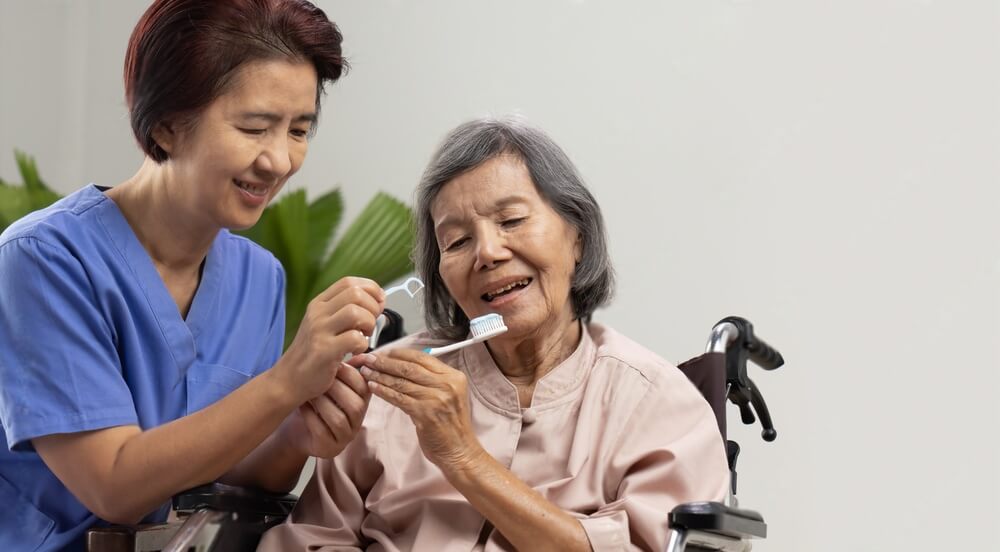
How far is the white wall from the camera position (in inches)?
102

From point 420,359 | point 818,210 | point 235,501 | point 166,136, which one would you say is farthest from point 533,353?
point 818,210

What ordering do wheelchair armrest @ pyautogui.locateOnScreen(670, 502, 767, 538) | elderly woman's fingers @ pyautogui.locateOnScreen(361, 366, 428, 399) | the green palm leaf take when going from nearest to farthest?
wheelchair armrest @ pyautogui.locateOnScreen(670, 502, 767, 538), elderly woman's fingers @ pyautogui.locateOnScreen(361, 366, 428, 399), the green palm leaf

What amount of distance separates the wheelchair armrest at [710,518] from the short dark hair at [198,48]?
2.63ft

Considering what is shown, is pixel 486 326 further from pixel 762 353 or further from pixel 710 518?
pixel 762 353

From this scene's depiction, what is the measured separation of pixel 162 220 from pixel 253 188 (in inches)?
7.1

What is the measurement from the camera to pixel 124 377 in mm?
1587

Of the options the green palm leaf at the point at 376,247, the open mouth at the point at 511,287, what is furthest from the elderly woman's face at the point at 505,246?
the green palm leaf at the point at 376,247

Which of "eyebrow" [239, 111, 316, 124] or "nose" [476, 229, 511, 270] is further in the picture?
"nose" [476, 229, 511, 270]

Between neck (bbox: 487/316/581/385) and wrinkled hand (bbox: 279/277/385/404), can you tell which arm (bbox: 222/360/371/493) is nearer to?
wrinkled hand (bbox: 279/277/385/404)

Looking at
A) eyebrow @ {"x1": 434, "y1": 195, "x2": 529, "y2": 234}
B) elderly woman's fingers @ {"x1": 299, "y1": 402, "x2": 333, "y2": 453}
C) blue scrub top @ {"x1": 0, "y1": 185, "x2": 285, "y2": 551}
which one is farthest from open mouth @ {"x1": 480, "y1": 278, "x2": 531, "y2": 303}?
blue scrub top @ {"x1": 0, "y1": 185, "x2": 285, "y2": 551}

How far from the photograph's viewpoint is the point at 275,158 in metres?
1.48

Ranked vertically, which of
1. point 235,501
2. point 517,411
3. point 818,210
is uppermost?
point 818,210

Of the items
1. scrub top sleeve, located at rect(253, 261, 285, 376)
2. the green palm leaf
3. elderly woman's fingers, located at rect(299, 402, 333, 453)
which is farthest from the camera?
the green palm leaf

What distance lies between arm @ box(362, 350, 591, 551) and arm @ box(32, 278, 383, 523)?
8 cm
